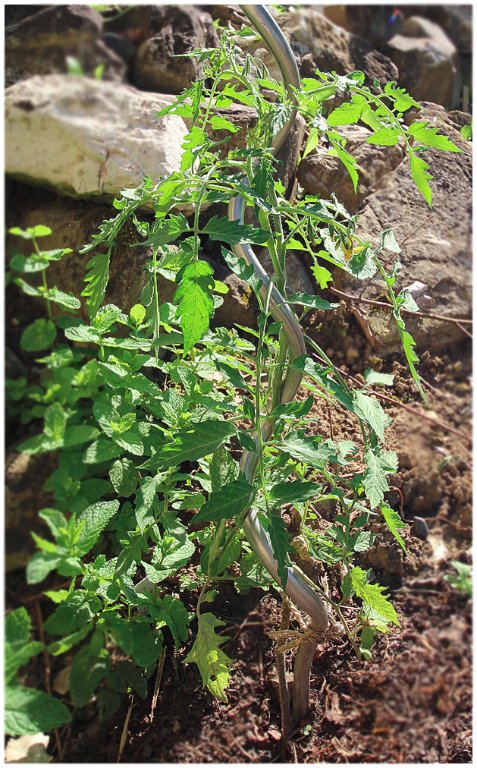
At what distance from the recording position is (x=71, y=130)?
2.94 ft

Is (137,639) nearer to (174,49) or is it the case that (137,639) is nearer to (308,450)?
(308,450)

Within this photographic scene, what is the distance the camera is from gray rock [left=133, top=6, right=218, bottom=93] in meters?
1.19

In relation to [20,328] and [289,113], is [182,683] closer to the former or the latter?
[20,328]

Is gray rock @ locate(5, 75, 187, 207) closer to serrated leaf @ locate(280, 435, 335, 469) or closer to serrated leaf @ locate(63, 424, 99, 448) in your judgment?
serrated leaf @ locate(63, 424, 99, 448)

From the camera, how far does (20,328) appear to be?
39.4 inches

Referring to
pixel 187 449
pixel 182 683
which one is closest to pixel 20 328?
pixel 187 449

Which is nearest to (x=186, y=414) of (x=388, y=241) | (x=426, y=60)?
(x=388, y=241)

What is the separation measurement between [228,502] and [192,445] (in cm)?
10

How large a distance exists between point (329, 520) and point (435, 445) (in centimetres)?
33

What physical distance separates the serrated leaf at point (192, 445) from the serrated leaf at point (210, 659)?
0.38 m

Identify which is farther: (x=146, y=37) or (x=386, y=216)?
(x=386, y=216)

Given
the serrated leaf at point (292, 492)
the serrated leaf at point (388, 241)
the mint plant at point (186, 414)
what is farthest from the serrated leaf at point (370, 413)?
the serrated leaf at point (388, 241)

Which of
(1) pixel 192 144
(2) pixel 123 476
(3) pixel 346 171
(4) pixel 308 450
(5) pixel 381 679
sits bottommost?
(5) pixel 381 679

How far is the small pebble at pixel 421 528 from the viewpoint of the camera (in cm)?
148
